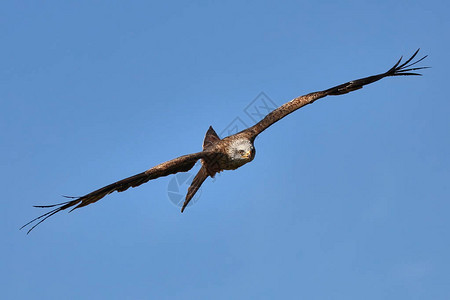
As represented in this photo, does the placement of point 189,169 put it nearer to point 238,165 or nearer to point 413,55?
point 238,165

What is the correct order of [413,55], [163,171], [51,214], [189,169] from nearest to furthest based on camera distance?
[51,214], [163,171], [189,169], [413,55]

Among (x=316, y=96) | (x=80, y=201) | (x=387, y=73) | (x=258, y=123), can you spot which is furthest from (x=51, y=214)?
(x=387, y=73)

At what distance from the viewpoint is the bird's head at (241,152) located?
13.7 metres

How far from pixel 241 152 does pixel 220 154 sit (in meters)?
0.51

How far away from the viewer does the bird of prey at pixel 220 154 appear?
12141 mm

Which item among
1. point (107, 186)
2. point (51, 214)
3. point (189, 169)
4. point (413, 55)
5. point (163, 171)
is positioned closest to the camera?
point (51, 214)

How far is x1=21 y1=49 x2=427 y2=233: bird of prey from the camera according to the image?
12.1 m

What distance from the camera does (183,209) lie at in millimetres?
13242

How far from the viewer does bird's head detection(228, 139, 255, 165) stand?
44.9 feet

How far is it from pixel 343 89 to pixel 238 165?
11.5 feet

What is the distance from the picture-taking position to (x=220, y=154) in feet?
45.7

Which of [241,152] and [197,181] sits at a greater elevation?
[197,181]

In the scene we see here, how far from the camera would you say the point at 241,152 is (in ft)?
45.0

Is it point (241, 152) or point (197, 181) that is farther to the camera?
point (197, 181)
